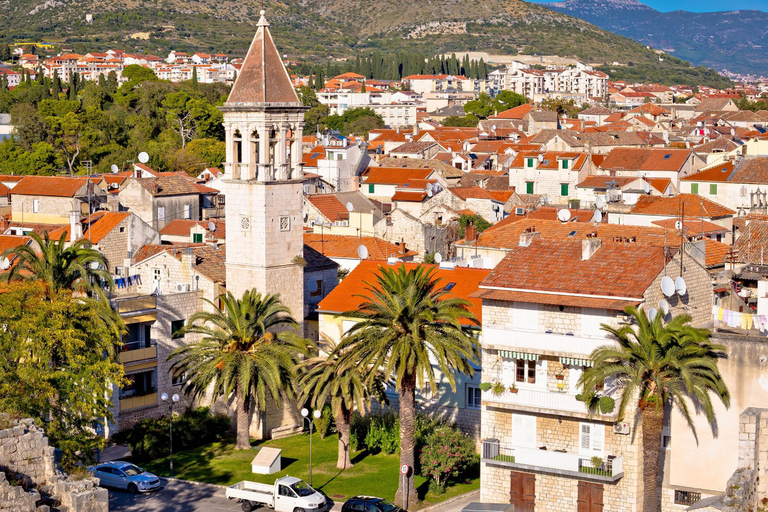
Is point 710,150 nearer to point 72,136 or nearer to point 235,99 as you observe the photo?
point 72,136

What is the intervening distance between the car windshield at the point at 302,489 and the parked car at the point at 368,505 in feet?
4.61

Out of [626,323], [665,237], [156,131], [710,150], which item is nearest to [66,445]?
[626,323]

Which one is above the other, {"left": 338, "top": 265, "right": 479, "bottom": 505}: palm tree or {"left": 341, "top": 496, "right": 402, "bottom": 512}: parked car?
{"left": 338, "top": 265, "right": 479, "bottom": 505}: palm tree

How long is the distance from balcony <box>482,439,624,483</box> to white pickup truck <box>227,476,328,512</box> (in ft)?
17.4

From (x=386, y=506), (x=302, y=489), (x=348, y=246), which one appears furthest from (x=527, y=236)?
(x=386, y=506)

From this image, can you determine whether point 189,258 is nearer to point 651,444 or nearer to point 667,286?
point 667,286

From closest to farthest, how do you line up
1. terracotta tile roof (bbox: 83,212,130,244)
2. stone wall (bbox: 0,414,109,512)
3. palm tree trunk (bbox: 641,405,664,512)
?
stone wall (bbox: 0,414,109,512)
palm tree trunk (bbox: 641,405,664,512)
terracotta tile roof (bbox: 83,212,130,244)

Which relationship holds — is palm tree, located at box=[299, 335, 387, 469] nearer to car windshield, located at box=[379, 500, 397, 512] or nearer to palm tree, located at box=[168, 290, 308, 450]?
palm tree, located at box=[168, 290, 308, 450]

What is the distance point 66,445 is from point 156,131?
10627cm

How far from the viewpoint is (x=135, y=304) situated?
44750mm

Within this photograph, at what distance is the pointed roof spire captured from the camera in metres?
47.1

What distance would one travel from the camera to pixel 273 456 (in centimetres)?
4066

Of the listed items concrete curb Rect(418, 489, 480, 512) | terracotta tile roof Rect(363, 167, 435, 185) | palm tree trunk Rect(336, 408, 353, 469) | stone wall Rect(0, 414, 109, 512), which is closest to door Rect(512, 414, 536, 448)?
concrete curb Rect(418, 489, 480, 512)

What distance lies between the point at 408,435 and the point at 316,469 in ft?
14.7
